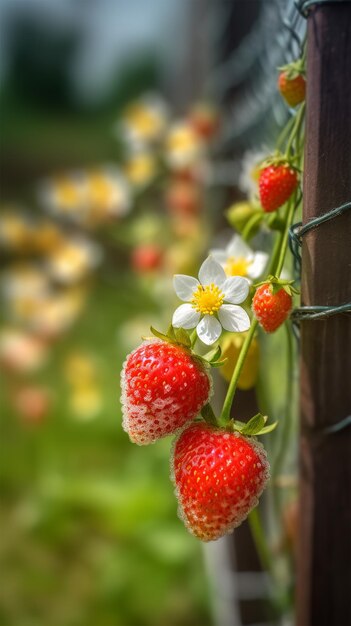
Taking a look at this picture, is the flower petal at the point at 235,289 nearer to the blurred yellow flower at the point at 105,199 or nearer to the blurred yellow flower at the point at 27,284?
the blurred yellow flower at the point at 105,199

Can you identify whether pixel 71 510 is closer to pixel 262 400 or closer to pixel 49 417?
pixel 49 417

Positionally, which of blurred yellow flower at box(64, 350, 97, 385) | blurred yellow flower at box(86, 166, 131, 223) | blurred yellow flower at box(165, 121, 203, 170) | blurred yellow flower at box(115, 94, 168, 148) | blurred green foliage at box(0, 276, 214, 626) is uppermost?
blurred yellow flower at box(115, 94, 168, 148)

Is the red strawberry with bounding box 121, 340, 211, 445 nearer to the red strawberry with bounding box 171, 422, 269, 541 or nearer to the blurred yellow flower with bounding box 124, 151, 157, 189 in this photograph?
the red strawberry with bounding box 171, 422, 269, 541

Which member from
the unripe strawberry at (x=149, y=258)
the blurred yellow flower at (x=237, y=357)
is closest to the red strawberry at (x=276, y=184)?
the blurred yellow flower at (x=237, y=357)

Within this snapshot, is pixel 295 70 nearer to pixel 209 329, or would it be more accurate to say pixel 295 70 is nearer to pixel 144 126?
pixel 209 329

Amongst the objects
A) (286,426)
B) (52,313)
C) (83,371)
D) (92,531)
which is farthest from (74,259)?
(286,426)

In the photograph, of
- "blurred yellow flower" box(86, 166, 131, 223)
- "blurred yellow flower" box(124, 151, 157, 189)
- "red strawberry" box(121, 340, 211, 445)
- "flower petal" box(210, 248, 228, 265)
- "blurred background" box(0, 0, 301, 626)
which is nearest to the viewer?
"red strawberry" box(121, 340, 211, 445)

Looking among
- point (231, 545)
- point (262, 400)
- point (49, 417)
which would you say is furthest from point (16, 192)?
point (262, 400)

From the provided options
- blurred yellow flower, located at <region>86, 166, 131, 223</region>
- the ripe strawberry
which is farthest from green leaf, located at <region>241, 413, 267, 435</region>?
blurred yellow flower, located at <region>86, 166, 131, 223</region>
